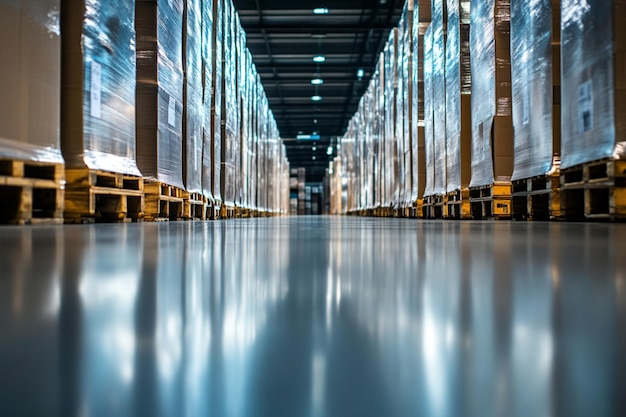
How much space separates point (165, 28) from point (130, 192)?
6.26 ft

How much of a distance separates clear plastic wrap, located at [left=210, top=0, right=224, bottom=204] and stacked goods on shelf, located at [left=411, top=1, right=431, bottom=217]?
3386 millimetres

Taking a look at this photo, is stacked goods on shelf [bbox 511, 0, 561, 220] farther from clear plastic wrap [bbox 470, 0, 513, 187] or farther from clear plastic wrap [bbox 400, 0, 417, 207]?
clear plastic wrap [bbox 400, 0, 417, 207]

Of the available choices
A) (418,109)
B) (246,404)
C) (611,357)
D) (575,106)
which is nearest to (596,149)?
(575,106)

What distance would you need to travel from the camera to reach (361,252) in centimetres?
148

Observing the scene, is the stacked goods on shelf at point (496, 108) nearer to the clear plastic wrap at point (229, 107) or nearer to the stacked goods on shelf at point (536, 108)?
the stacked goods on shelf at point (536, 108)

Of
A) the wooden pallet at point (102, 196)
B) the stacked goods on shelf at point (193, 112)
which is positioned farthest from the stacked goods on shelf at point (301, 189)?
the wooden pallet at point (102, 196)

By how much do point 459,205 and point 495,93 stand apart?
1.77 metres

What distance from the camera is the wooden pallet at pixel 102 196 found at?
367cm

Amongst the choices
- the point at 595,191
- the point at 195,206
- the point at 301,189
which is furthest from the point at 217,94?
the point at 301,189

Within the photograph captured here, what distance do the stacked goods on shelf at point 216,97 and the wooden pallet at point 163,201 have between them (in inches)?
78.8

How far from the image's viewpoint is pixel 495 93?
5.30 metres

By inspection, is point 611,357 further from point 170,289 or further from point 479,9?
point 479,9

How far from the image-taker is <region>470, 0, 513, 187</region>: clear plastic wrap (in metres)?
5.30

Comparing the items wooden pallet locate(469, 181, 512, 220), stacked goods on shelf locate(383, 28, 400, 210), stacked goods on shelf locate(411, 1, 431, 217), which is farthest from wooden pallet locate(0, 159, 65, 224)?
stacked goods on shelf locate(383, 28, 400, 210)
